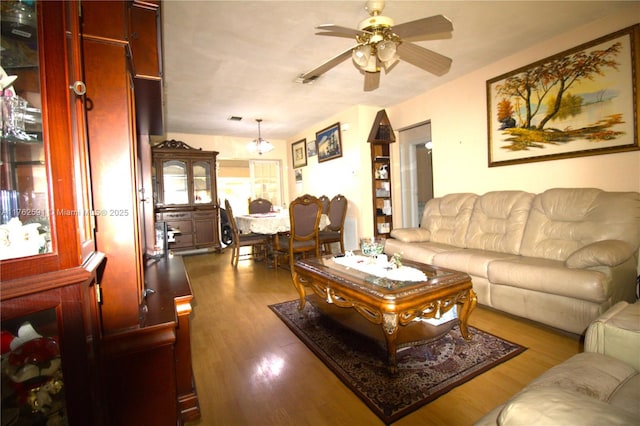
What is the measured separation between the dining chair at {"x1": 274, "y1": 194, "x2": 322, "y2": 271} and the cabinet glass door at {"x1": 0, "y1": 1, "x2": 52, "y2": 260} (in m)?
2.87

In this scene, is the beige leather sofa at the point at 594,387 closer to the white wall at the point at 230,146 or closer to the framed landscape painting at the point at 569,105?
the framed landscape painting at the point at 569,105

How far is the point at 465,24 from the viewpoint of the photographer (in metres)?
2.46

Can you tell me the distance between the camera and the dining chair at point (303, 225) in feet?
11.9

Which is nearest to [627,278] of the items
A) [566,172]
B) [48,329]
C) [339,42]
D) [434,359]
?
[566,172]

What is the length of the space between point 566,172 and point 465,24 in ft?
5.61

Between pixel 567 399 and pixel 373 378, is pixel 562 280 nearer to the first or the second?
pixel 373 378

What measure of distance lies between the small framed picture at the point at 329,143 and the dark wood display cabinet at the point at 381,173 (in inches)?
27.8

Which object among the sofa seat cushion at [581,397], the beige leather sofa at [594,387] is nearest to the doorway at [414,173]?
the beige leather sofa at [594,387]

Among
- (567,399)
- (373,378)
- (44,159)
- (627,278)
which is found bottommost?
(373,378)

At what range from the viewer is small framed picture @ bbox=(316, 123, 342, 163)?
201 inches

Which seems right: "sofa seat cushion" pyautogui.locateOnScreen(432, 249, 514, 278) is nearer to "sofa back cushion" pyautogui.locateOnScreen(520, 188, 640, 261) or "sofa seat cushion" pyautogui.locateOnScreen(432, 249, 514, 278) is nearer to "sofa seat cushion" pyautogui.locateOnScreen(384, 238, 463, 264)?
"sofa seat cushion" pyautogui.locateOnScreen(384, 238, 463, 264)

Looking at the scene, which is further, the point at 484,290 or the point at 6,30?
the point at 484,290

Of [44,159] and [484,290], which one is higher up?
[44,159]

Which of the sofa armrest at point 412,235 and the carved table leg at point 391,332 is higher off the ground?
the sofa armrest at point 412,235
